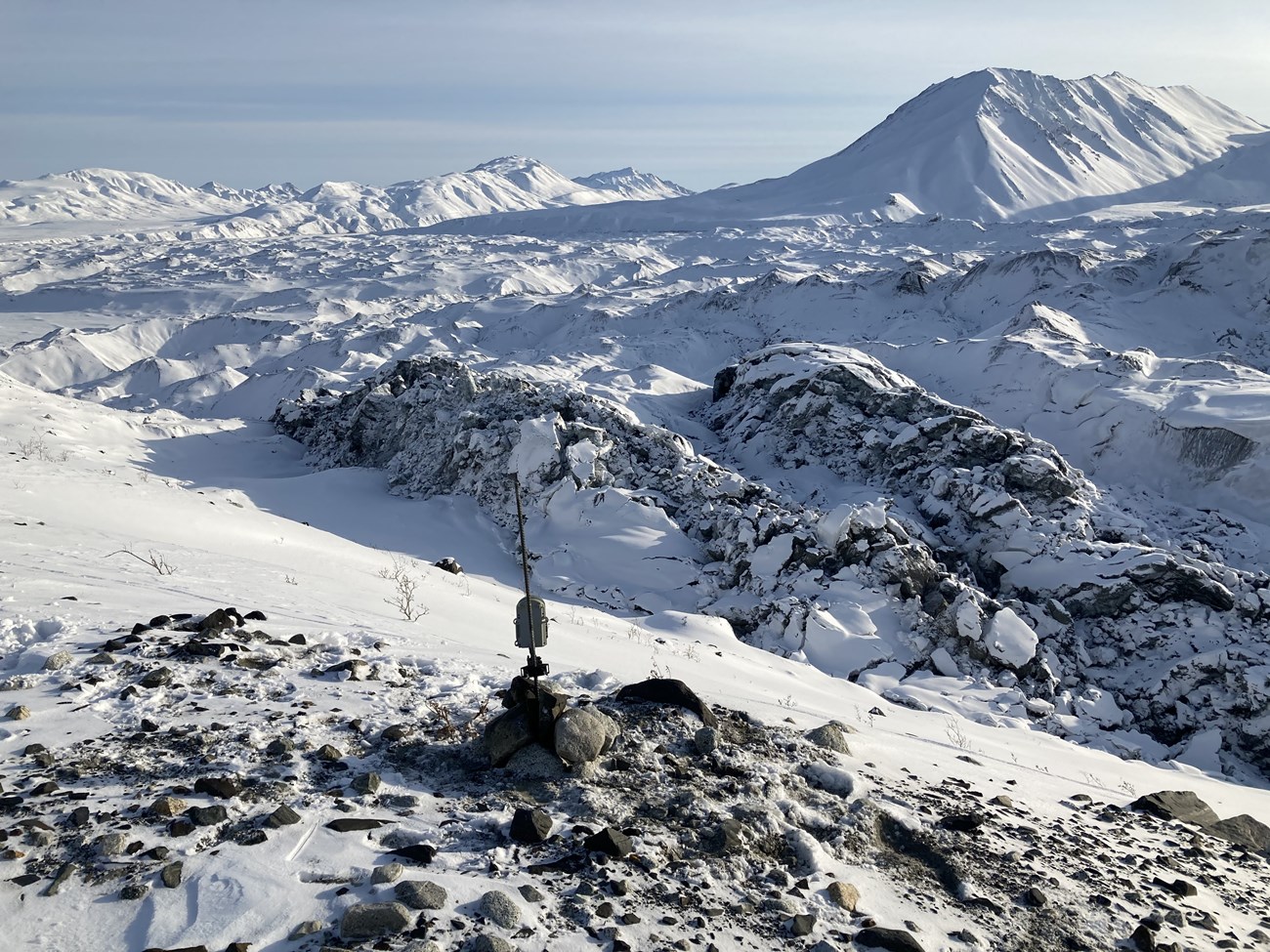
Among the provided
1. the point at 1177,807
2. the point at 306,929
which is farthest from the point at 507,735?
the point at 1177,807

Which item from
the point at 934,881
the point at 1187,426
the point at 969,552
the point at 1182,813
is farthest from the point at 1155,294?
the point at 934,881

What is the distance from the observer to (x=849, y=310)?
143 ft


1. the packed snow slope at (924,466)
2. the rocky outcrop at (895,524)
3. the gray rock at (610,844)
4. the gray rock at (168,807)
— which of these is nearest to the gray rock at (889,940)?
the gray rock at (610,844)

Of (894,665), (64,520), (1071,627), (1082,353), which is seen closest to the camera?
(64,520)

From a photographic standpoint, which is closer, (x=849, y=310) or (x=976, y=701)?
(x=976, y=701)

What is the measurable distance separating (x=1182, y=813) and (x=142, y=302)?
10945cm

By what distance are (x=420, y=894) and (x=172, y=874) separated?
111 centimetres

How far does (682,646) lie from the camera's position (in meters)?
10.3

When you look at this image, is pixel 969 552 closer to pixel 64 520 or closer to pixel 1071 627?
pixel 1071 627

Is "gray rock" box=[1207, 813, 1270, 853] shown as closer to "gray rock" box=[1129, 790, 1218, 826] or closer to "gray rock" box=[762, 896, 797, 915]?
"gray rock" box=[1129, 790, 1218, 826]

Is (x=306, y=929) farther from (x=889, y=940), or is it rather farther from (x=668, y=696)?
(x=668, y=696)

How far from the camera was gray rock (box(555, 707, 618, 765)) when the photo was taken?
16.9 ft

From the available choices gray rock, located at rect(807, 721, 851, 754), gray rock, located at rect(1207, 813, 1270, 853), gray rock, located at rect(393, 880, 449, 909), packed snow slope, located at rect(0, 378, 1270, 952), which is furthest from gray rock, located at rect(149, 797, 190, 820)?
gray rock, located at rect(1207, 813, 1270, 853)

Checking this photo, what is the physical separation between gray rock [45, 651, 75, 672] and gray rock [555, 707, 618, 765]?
3384 mm
